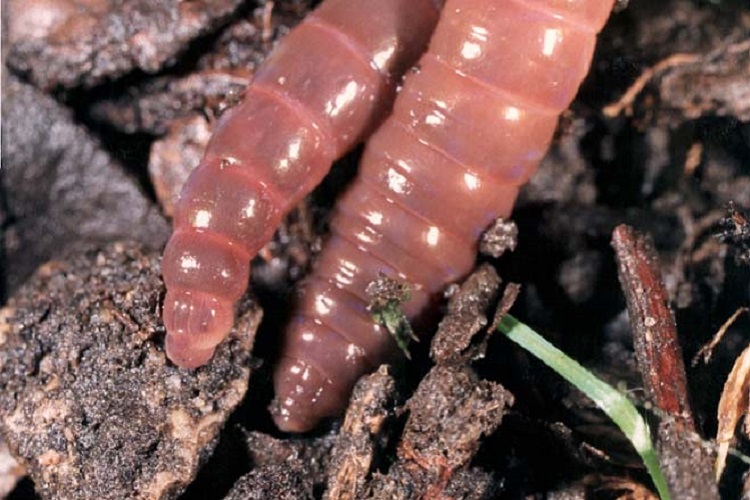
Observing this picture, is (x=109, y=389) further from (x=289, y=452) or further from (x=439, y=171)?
(x=439, y=171)

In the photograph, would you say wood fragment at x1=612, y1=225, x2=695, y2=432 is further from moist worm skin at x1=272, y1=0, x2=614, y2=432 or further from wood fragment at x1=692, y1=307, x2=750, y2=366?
moist worm skin at x1=272, y1=0, x2=614, y2=432

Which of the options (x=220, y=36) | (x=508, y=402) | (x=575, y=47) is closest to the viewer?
(x=508, y=402)

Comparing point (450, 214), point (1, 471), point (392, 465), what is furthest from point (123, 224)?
point (392, 465)

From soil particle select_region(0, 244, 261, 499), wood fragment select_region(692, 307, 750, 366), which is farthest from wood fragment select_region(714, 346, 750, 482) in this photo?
soil particle select_region(0, 244, 261, 499)

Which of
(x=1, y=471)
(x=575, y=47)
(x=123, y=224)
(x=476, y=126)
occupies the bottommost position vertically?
(x=1, y=471)

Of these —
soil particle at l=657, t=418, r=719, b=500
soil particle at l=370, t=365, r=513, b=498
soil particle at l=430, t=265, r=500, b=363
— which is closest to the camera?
soil particle at l=657, t=418, r=719, b=500

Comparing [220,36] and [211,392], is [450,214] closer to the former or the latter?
[211,392]
